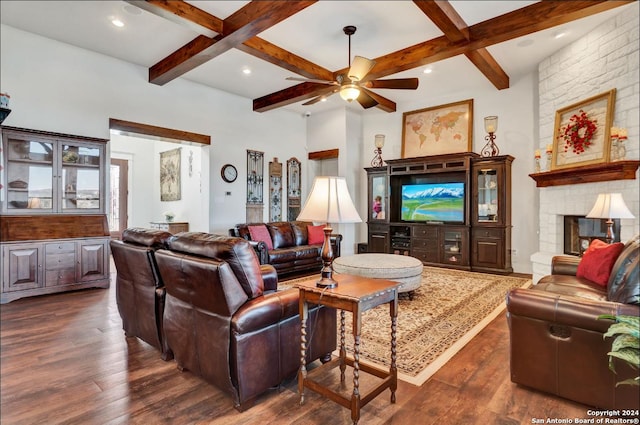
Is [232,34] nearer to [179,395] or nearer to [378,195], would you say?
[179,395]

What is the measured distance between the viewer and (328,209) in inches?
80.2

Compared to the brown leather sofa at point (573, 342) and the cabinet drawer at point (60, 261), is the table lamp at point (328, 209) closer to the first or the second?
the brown leather sofa at point (573, 342)

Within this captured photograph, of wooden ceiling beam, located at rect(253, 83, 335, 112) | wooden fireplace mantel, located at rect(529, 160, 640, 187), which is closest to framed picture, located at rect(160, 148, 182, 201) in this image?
wooden ceiling beam, located at rect(253, 83, 335, 112)

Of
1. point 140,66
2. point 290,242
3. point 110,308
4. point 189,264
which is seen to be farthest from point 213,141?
point 189,264

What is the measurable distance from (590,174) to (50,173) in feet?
22.8

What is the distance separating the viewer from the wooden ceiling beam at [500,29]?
3.30 meters

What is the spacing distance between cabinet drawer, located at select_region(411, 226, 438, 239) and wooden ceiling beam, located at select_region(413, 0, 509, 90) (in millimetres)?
2717

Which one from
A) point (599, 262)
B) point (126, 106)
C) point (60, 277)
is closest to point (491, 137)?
point (599, 262)

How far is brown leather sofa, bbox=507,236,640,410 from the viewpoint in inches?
69.9

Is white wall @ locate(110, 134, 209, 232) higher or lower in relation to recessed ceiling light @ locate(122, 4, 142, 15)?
lower

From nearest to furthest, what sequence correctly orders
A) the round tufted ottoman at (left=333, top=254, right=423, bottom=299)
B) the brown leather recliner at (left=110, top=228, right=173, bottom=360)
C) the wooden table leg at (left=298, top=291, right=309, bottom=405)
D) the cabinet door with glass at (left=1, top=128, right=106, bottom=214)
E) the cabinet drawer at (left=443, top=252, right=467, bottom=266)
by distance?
the wooden table leg at (left=298, top=291, right=309, bottom=405) < the brown leather recliner at (left=110, top=228, right=173, bottom=360) < the round tufted ottoman at (left=333, top=254, right=423, bottom=299) < the cabinet door with glass at (left=1, top=128, right=106, bottom=214) < the cabinet drawer at (left=443, top=252, right=467, bottom=266)

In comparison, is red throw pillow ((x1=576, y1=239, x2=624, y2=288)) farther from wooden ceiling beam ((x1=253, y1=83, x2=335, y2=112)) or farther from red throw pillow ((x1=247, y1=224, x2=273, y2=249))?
red throw pillow ((x1=247, y1=224, x2=273, y2=249))

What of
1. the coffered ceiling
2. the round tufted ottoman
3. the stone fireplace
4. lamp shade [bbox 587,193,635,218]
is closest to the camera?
lamp shade [bbox 587,193,635,218]

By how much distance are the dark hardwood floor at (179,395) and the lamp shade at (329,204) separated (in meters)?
1.09
